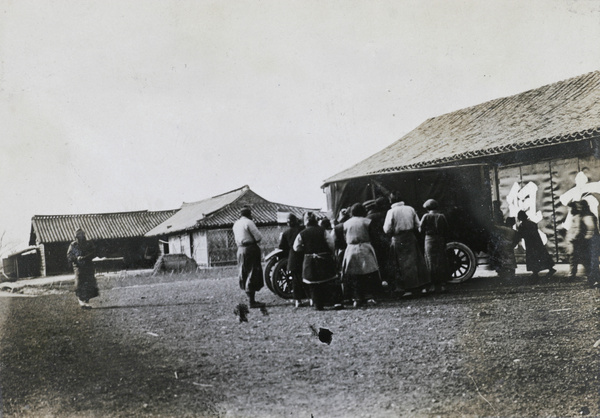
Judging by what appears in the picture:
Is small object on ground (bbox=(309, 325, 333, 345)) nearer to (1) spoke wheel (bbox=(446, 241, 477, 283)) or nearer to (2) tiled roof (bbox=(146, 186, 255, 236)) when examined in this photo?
(2) tiled roof (bbox=(146, 186, 255, 236))

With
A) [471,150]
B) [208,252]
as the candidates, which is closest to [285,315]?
[208,252]

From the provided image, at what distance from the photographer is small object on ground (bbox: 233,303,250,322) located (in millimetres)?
3715

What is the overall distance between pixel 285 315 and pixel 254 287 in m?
0.37

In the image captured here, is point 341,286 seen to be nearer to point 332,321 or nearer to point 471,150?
point 332,321

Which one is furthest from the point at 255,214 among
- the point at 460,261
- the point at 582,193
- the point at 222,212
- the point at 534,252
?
the point at 582,193

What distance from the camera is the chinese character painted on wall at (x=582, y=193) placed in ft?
14.7

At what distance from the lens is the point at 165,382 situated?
308 cm

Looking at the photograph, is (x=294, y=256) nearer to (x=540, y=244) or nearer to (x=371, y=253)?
(x=371, y=253)

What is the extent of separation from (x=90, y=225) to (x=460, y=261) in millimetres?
4017

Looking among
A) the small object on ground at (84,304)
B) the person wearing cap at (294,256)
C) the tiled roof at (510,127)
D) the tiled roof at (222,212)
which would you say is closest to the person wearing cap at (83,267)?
the small object on ground at (84,304)

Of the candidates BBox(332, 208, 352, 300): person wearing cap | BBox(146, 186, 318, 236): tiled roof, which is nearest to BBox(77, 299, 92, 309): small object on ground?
BBox(146, 186, 318, 236): tiled roof

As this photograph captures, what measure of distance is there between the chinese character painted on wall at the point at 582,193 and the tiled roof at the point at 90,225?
4143 mm

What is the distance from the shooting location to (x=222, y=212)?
4.03 m

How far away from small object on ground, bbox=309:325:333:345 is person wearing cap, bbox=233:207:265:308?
63 centimetres
